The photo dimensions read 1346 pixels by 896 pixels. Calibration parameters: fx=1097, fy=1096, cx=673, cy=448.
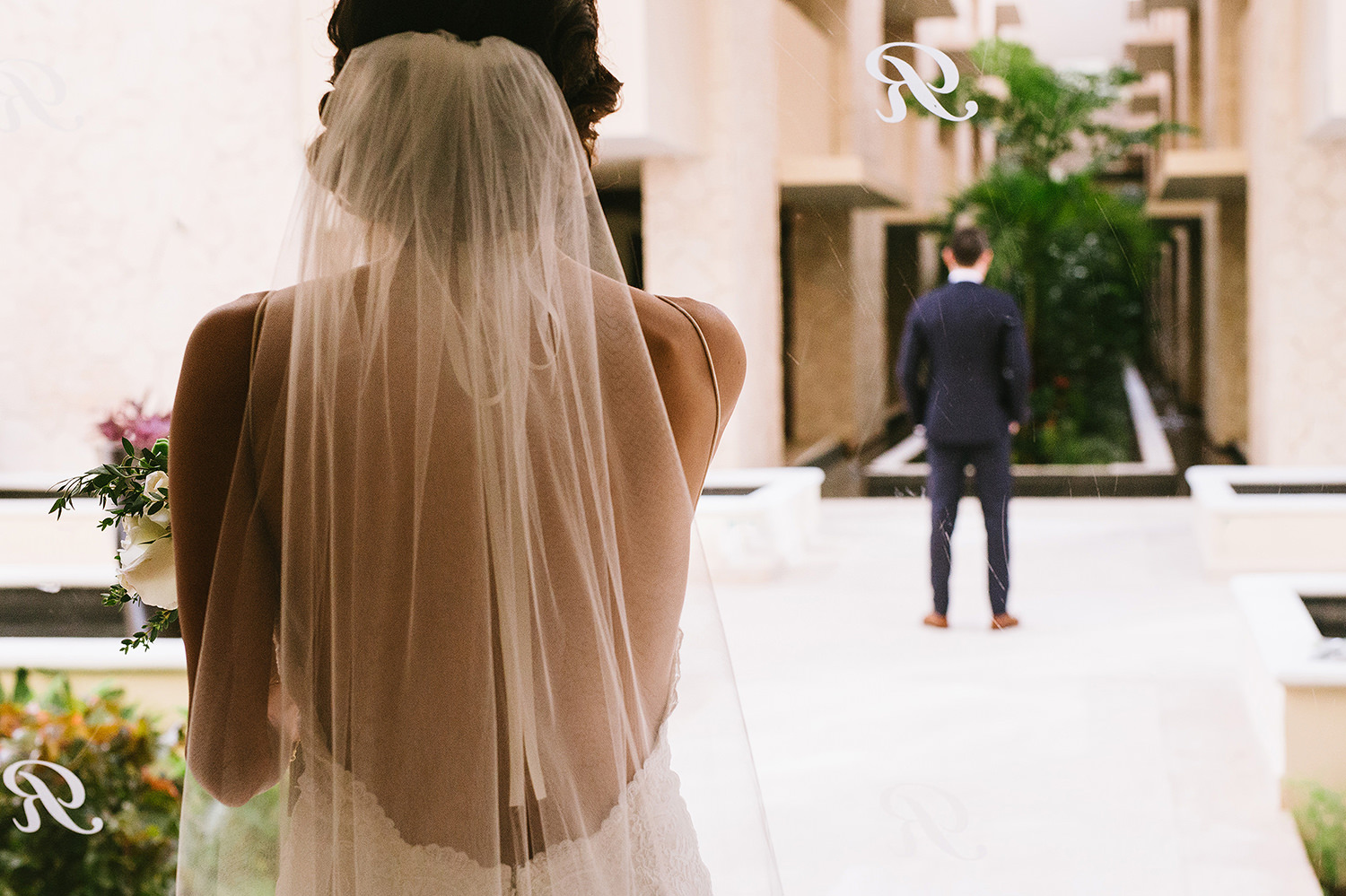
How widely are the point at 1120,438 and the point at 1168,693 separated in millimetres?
436

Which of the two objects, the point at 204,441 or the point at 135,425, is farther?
the point at 135,425

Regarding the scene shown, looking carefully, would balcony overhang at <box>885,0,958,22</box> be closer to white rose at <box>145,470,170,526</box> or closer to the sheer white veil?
the sheer white veil

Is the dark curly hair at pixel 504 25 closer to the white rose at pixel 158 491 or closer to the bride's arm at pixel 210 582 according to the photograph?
the bride's arm at pixel 210 582

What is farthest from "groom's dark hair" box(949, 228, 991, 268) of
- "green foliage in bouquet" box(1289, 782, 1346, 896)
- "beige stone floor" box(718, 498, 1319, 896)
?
"green foliage in bouquet" box(1289, 782, 1346, 896)

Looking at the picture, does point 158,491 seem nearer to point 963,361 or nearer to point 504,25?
point 504,25

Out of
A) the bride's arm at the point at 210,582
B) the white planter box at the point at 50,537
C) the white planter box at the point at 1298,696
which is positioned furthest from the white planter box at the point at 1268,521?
the white planter box at the point at 50,537

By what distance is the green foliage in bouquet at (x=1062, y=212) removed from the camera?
162cm

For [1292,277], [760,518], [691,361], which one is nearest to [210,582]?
[691,361]

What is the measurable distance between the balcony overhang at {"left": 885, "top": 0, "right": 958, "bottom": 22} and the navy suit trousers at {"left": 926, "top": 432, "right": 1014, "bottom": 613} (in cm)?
63

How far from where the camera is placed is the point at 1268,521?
197 cm

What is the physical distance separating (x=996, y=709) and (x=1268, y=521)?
0.62 meters

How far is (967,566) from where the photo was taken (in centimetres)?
179

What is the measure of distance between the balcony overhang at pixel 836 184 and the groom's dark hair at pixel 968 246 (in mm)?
101

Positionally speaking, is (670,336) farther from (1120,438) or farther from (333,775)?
(1120,438)
